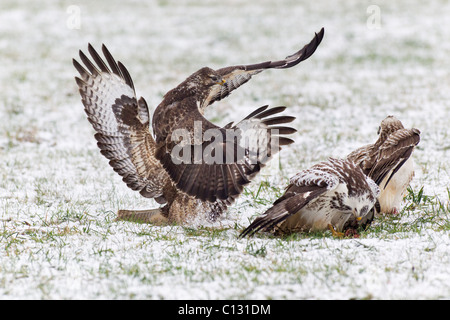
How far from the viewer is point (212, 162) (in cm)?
577

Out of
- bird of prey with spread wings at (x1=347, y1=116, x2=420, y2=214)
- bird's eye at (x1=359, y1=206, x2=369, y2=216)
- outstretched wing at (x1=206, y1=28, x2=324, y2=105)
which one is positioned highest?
outstretched wing at (x1=206, y1=28, x2=324, y2=105)

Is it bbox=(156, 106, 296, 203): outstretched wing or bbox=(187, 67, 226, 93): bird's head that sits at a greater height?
bbox=(187, 67, 226, 93): bird's head

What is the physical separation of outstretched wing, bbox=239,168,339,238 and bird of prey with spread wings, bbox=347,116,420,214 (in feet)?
2.91

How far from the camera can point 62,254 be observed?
5105 mm

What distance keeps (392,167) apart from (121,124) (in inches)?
109

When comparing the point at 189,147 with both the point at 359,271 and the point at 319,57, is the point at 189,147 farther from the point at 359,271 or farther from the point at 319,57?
the point at 319,57

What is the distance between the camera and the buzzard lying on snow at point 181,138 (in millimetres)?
5773

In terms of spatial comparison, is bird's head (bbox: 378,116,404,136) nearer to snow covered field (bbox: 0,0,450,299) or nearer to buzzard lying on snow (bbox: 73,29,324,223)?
snow covered field (bbox: 0,0,450,299)

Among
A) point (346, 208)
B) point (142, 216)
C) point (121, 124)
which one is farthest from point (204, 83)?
point (346, 208)

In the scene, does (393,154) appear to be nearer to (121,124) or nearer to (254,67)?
(254,67)

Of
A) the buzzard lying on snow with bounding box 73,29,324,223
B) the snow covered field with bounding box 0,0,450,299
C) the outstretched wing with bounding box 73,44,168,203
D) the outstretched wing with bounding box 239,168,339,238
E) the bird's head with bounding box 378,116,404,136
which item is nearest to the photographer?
the snow covered field with bounding box 0,0,450,299

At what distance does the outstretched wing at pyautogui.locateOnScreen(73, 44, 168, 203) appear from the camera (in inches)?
250

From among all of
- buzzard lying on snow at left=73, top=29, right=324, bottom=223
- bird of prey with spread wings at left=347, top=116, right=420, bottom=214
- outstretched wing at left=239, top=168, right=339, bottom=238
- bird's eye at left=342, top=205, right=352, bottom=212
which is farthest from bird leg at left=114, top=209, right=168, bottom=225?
bird of prey with spread wings at left=347, top=116, right=420, bottom=214

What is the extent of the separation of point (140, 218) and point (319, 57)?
10.7m
